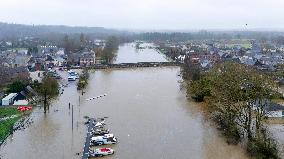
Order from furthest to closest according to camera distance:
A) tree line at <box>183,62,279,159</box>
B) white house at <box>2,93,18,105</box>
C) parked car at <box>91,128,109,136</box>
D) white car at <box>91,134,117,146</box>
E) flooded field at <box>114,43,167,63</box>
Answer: flooded field at <box>114,43,167,63</box>, white house at <box>2,93,18,105</box>, parked car at <box>91,128,109,136</box>, white car at <box>91,134,117,146</box>, tree line at <box>183,62,279,159</box>

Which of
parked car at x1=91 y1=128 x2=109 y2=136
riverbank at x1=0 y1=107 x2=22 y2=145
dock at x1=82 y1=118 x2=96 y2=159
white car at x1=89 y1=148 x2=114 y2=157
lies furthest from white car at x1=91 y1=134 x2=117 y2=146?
riverbank at x1=0 y1=107 x2=22 y2=145

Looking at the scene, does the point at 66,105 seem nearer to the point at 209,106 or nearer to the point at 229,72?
the point at 209,106

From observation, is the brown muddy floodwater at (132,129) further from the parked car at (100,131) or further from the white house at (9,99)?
the white house at (9,99)

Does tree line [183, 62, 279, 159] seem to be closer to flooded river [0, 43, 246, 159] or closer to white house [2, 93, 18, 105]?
flooded river [0, 43, 246, 159]

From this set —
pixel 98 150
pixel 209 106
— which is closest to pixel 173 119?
pixel 209 106

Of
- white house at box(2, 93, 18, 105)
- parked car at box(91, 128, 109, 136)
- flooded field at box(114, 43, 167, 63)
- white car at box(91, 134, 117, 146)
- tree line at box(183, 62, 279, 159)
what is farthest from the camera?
flooded field at box(114, 43, 167, 63)

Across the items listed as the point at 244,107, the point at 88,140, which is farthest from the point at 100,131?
the point at 244,107

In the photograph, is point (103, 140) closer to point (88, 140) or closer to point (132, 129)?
point (88, 140)

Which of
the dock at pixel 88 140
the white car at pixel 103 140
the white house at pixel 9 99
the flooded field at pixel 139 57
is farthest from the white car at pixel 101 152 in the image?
the flooded field at pixel 139 57
